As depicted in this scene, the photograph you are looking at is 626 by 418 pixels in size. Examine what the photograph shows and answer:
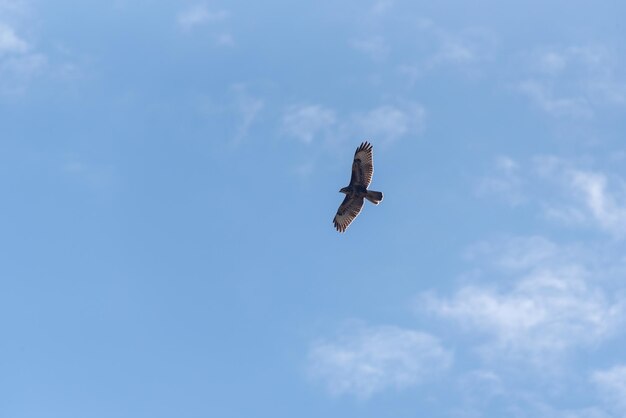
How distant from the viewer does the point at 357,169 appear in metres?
49.1

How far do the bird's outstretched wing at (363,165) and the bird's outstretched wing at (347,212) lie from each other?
92 cm

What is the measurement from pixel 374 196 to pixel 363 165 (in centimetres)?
146

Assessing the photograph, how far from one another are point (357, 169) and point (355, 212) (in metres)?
2.30

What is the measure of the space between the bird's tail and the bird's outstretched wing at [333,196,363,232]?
72 cm

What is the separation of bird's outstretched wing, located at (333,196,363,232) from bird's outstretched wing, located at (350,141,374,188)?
916mm

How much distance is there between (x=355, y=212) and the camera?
50.4 metres

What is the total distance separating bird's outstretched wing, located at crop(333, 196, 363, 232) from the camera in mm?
49969

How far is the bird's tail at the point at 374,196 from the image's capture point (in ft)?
159

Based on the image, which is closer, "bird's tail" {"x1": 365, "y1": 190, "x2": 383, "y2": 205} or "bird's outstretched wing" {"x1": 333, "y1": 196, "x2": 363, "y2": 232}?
"bird's tail" {"x1": 365, "y1": 190, "x2": 383, "y2": 205}

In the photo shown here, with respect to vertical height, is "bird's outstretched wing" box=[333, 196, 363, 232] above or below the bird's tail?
above

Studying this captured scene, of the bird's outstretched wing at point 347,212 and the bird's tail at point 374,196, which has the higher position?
the bird's outstretched wing at point 347,212

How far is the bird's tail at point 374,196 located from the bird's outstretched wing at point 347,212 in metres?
0.72

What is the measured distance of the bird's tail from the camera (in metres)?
48.4

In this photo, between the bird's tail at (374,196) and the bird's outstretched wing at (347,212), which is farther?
the bird's outstretched wing at (347,212)
